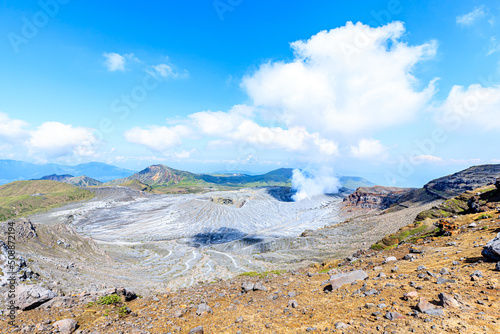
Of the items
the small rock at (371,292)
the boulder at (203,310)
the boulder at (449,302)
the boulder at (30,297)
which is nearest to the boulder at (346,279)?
the small rock at (371,292)

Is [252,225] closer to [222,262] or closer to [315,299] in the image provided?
[222,262]

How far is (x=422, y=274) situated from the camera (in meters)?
10.2

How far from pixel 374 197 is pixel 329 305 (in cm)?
14796

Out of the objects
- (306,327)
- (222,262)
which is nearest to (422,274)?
(306,327)

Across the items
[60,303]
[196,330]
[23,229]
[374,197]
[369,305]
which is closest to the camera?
[369,305]

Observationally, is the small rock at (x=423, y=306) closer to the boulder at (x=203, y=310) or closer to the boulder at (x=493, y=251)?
the boulder at (x=493, y=251)

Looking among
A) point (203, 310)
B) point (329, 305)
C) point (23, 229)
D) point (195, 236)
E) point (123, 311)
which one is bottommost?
point (195, 236)

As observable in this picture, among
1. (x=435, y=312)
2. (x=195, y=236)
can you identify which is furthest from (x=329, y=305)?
(x=195, y=236)

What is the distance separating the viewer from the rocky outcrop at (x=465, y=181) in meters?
93.2

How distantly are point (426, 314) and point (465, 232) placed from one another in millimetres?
16999

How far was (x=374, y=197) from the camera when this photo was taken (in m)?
134

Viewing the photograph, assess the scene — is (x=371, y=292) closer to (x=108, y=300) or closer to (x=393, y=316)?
(x=393, y=316)

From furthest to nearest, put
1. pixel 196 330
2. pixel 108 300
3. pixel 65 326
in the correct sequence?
pixel 108 300
pixel 65 326
pixel 196 330

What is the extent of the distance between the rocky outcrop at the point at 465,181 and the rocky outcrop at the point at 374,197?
70.3 feet
